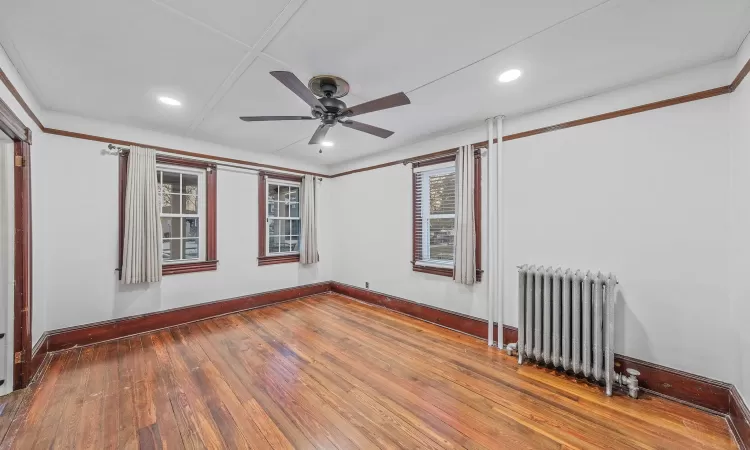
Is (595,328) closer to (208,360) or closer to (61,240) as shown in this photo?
(208,360)

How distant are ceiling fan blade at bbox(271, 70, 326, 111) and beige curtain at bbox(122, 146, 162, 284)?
2.63 meters

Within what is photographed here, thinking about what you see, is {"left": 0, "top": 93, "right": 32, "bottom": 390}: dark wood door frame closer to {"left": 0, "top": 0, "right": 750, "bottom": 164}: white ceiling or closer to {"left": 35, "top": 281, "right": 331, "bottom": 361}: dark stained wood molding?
{"left": 35, "top": 281, "right": 331, "bottom": 361}: dark stained wood molding

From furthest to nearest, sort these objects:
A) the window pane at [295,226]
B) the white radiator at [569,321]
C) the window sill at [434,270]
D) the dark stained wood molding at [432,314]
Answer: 1. the window pane at [295,226]
2. the window sill at [434,270]
3. the dark stained wood molding at [432,314]
4. the white radiator at [569,321]

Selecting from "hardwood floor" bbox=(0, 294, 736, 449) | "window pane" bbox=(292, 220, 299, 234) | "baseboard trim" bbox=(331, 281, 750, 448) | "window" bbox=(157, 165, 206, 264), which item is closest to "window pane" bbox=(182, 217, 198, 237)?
"window" bbox=(157, 165, 206, 264)

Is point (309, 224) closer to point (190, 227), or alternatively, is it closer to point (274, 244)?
point (274, 244)

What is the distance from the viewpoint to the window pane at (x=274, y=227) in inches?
190

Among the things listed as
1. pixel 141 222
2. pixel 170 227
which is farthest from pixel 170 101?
pixel 170 227

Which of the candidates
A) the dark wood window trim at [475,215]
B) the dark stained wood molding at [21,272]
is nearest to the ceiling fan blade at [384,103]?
the dark wood window trim at [475,215]

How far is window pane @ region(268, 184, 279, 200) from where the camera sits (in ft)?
15.7

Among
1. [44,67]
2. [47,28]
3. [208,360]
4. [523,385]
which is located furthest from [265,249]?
[523,385]

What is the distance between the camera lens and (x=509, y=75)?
2195 mm

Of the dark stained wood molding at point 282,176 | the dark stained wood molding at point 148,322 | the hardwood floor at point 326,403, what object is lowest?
the hardwood floor at point 326,403

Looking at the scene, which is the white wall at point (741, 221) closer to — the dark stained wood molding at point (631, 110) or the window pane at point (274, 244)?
the dark stained wood molding at point (631, 110)

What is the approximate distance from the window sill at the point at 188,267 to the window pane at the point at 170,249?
184 mm
